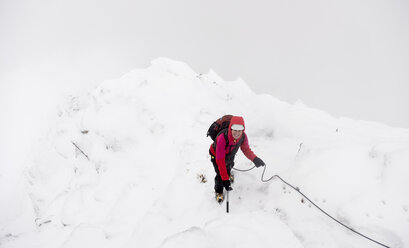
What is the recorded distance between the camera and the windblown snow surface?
494cm

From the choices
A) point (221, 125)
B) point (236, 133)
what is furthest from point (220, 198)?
point (236, 133)

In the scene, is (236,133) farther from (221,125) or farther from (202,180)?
(202,180)

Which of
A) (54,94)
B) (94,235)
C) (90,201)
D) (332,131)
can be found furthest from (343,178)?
(54,94)

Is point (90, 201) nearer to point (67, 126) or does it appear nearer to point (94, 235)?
point (94, 235)

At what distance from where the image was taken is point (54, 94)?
72688 mm

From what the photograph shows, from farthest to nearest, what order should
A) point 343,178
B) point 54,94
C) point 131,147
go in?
1. point 54,94
2. point 131,147
3. point 343,178

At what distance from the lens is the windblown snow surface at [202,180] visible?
16.2 ft

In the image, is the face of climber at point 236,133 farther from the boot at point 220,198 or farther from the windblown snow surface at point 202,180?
the boot at point 220,198

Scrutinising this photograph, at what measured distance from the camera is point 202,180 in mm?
7707

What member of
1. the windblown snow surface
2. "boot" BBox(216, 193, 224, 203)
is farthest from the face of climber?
"boot" BBox(216, 193, 224, 203)

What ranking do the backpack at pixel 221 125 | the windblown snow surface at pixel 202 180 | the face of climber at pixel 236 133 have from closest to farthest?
the windblown snow surface at pixel 202 180, the face of climber at pixel 236 133, the backpack at pixel 221 125

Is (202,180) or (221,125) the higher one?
(221,125)

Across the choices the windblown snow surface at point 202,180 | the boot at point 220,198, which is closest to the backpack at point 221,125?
the boot at point 220,198

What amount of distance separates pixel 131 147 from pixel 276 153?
6.99m
